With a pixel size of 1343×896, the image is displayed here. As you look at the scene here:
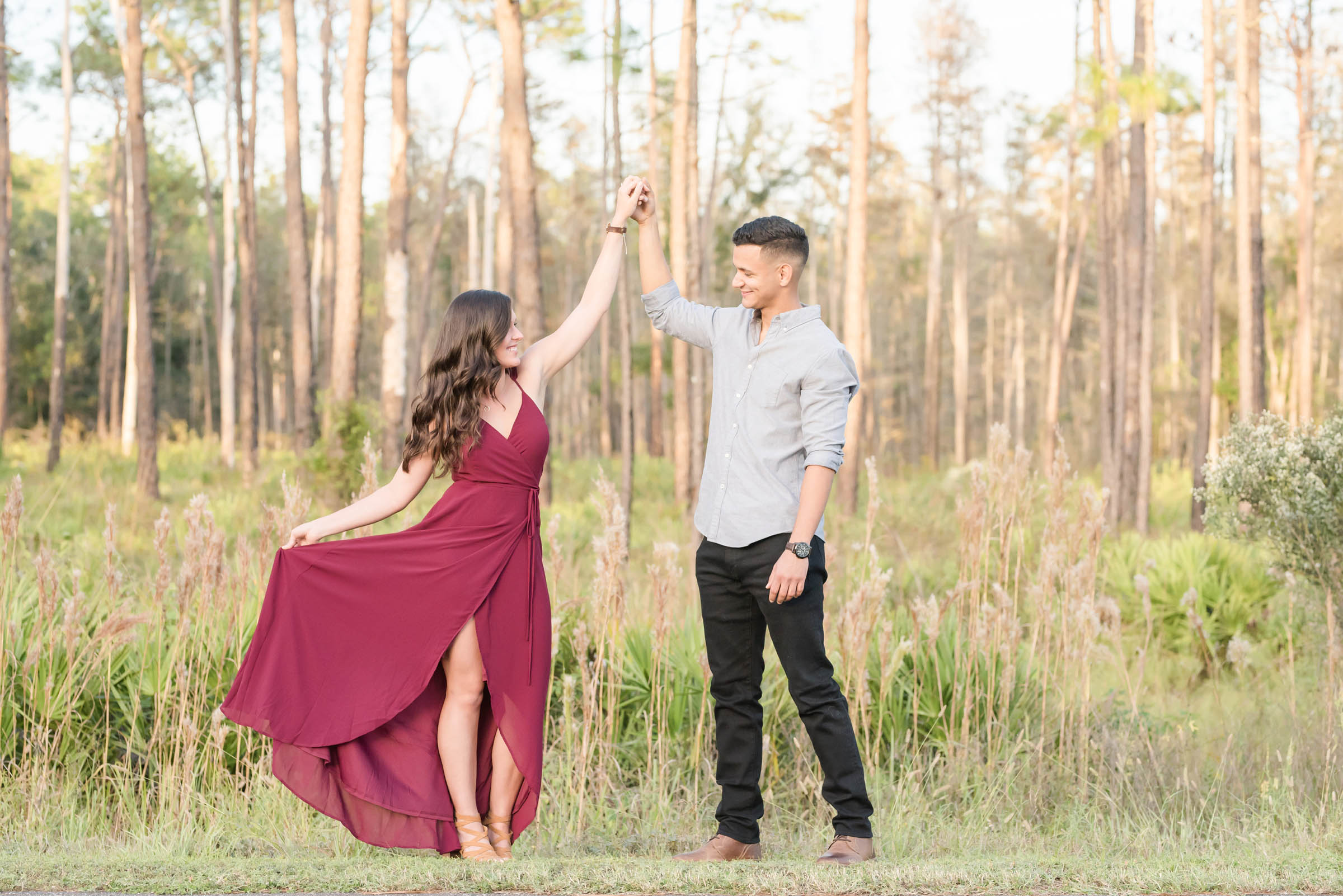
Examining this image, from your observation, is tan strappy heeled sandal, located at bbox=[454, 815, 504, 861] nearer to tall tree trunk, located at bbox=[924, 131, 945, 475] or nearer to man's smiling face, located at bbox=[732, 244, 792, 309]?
man's smiling face, located at bbox=[732, 244, 792, 309]

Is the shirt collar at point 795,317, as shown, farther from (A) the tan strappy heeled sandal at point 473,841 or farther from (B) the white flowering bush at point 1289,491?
(B) the white flowering bush at point 1289,491

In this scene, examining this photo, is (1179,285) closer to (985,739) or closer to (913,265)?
(913,265)

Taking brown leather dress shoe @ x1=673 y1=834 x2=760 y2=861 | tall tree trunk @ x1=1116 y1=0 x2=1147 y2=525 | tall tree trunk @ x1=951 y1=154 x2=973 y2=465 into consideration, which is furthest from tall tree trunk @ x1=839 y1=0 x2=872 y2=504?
tall tree trunk @ x1=951 y1=154 x2=973 y2=465

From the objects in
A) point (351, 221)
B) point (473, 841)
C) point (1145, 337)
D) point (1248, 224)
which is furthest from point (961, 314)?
point (473, 841)

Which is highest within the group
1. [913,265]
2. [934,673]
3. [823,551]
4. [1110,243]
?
→ [913,265]

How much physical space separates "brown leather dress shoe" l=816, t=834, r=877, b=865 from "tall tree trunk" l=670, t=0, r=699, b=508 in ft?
37.3

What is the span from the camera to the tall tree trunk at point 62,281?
62.8 ft

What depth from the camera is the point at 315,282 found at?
32.2 m

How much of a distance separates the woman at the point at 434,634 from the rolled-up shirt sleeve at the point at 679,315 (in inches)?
14.9

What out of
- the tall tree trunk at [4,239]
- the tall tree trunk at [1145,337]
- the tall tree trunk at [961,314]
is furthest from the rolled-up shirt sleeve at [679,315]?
the tall tree trunk at [961,314]

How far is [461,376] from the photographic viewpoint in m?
3.70

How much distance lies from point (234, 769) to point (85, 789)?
613 mm

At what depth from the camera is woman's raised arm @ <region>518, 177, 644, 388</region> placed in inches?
155

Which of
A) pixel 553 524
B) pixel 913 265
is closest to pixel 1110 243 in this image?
pixel 913 265
